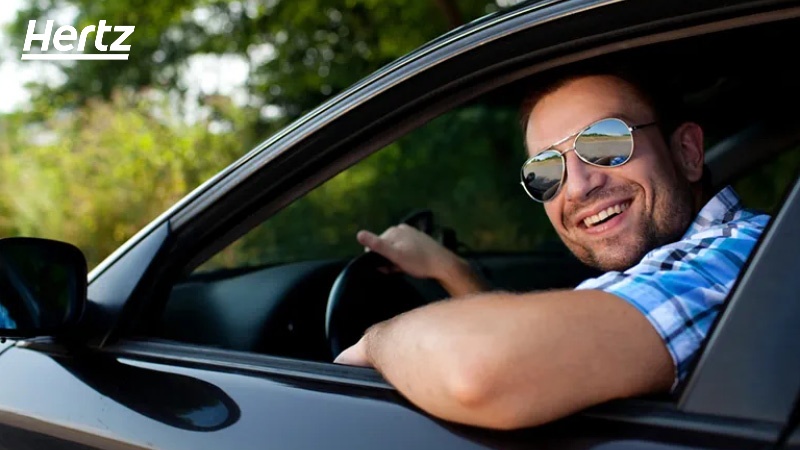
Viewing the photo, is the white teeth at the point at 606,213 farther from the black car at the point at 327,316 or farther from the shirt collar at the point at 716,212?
the black car at the point at 327,316

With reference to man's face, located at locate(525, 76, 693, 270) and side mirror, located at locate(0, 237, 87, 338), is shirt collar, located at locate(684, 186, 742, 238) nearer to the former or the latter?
man's face, located at locate(525, 76, 693, 270)

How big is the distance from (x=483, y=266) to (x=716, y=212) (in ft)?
4.91

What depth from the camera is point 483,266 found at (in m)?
3.14

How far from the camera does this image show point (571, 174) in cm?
173

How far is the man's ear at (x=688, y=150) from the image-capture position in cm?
190

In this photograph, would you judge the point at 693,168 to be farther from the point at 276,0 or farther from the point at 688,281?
the point at 276,0

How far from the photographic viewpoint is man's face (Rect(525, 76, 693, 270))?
1.72m

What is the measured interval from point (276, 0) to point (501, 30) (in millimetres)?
7737

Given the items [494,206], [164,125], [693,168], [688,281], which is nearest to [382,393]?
[688,281]

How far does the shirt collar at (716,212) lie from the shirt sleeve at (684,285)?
10 centimetres

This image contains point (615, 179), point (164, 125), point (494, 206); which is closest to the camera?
point (615, 179)

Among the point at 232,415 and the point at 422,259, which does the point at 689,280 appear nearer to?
the point at 232,415

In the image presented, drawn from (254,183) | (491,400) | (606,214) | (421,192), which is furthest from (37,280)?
(421,192)

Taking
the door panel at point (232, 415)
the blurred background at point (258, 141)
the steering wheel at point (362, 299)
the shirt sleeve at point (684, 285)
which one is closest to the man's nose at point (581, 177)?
the shirt sleeve at point (684, 285)
